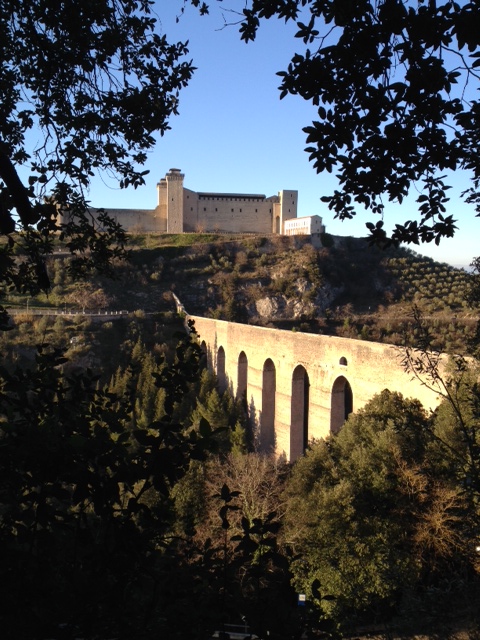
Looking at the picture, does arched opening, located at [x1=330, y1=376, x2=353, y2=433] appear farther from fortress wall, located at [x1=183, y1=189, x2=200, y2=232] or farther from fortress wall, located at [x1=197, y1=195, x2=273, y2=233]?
fortress wall, located at [x1=183, y1=189, x2=200, y2=232]

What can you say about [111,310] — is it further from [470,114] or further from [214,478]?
[470,114]

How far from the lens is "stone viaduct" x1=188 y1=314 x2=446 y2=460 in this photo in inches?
493

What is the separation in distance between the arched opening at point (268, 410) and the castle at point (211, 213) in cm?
3008

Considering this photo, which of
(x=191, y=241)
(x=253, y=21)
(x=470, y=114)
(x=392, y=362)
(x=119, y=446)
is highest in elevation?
(x=191, y=241)

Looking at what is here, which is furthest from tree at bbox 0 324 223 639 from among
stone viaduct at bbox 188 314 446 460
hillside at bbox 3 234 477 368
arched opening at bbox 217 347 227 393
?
hillside at bbox 3 234 477 368

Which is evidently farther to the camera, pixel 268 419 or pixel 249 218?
pixel 249 218

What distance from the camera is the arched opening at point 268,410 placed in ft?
63.2

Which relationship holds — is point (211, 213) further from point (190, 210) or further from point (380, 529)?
point (380, 529)

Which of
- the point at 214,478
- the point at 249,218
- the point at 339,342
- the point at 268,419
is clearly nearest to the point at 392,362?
the point at 339,342

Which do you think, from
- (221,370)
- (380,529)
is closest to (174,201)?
Result: (221,370)

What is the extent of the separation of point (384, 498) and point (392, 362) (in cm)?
371

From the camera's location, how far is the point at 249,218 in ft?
161

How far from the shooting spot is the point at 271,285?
3766 centimetres

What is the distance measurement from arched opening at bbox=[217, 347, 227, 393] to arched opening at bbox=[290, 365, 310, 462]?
640 centimetres
